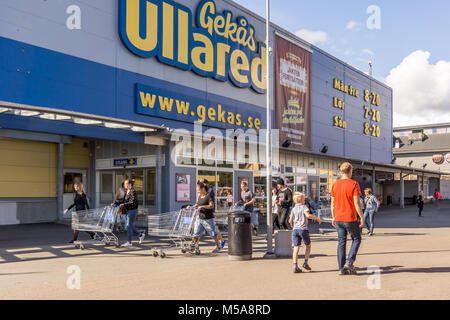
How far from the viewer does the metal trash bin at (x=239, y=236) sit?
10.5 metres

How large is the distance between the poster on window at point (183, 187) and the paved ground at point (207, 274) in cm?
532

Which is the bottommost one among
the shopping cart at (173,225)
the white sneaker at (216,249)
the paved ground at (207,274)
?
the white sneaker at (216,249)

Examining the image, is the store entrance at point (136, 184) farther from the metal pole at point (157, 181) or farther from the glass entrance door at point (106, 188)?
the metal pole at point (157, 181)

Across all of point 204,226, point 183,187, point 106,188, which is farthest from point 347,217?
point 106,188

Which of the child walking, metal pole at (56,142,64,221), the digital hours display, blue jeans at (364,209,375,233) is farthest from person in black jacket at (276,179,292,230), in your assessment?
the digital hours display

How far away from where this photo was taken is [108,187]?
2136cm

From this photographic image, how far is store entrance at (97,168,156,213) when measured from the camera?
19000mm

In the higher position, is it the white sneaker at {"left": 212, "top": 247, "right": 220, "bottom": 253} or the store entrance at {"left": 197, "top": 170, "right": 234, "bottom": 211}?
the store entrance at {"left": 197, "top": 170, "right": 234, "bottom": 211}

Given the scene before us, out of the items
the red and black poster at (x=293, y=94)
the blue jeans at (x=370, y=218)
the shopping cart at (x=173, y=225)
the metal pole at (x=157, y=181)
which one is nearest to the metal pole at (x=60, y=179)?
the metal pole at (x=157, y=181)

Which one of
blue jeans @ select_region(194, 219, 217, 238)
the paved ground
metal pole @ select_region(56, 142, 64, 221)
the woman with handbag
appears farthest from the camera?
metal pole @ select_region(56, 142, 64, 221)

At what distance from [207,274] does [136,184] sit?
1147cm

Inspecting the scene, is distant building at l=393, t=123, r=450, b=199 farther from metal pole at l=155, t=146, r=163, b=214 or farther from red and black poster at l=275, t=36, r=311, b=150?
metal pole at l=155, t=146, r=163, b=214

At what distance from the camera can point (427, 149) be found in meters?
68.1

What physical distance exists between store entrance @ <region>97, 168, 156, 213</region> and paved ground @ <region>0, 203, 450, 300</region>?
590 centimetres
